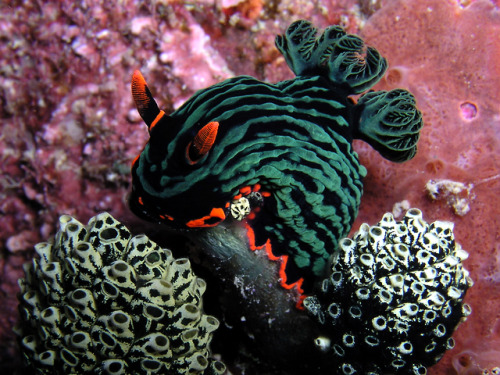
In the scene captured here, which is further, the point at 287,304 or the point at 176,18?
the point at 176,18

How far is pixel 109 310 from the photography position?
2205 mm

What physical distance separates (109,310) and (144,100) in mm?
1352

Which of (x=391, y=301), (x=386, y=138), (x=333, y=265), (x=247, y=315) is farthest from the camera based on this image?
(x=247, y=315)

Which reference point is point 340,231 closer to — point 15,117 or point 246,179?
point 246,179

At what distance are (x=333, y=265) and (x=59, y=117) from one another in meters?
3.11

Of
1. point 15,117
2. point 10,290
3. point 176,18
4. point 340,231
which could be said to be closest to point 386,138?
point 340,231

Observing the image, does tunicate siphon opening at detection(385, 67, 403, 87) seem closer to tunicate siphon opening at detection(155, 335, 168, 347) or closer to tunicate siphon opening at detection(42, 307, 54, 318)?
tunicate siphon opening at detection(155, 335, 168, 347)

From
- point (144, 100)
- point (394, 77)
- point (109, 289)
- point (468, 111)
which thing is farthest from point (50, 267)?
point (468, 111)

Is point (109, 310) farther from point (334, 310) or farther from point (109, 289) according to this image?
point (334, 310)

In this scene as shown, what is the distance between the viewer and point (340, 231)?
2834mm

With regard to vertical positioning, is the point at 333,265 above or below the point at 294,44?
below

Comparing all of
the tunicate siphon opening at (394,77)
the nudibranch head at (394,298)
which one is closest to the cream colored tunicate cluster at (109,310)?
the nudibranch head at (394,298)

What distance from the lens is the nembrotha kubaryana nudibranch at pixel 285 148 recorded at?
2.30 metres

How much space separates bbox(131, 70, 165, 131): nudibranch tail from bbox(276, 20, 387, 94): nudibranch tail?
132cm
